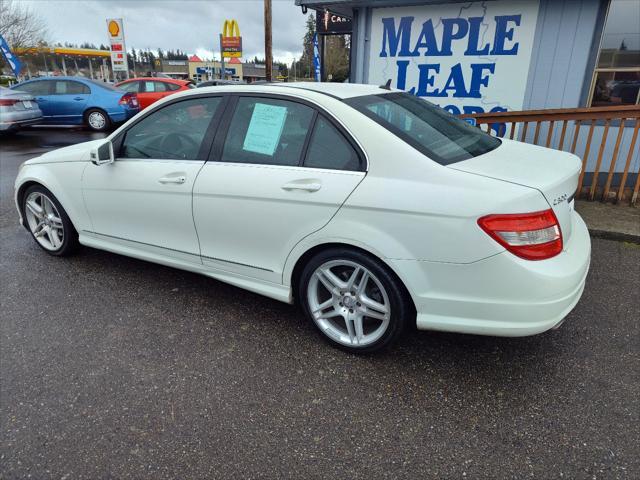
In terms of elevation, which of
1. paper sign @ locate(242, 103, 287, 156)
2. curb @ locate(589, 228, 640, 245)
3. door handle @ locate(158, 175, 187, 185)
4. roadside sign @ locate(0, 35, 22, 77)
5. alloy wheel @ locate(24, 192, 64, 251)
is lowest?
curb @ locate(589, 228, 640, 245)

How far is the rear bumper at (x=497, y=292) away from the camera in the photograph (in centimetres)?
228

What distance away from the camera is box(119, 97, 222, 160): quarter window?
326 centimetres

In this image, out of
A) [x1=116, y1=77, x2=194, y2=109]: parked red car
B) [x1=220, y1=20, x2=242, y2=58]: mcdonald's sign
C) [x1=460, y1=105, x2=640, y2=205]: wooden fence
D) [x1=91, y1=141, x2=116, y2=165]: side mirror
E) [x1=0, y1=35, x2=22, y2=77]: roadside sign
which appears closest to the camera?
[x1=91, y1=141, x2=116, y2=165]: side mirror

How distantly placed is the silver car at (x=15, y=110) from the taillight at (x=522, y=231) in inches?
470

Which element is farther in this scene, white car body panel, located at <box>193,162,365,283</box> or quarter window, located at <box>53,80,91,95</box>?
quarter window, located at <box>53,80,91,95</box>

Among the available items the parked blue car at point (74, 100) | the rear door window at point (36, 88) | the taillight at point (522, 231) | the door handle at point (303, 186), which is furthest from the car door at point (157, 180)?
the rear door window at point (36, 88)

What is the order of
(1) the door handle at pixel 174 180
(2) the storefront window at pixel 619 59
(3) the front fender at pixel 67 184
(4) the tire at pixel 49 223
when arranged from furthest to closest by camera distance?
(2) the storefront window at pixel 619 59
(4) the tire at pixel 49 223
(3) the front fender at pixel 67 184
(1) the door handle at pixel 174 180

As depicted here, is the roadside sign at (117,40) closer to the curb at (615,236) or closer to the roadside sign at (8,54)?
the roadside sign at (8,54)

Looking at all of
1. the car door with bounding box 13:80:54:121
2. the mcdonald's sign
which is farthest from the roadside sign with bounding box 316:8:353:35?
the mcdonald's sign

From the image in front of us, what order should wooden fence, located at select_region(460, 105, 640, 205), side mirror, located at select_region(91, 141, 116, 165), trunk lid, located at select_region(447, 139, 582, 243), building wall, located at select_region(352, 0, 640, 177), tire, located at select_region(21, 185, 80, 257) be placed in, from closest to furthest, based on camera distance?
trunk lid, located at select_region(447, 139, 582, 243), side mirror, located at select_region(91, 141, 116, 165), tire, located at select_region(21, 185, 80, 257), wooden fence, located at select_region(460, 105, 640, 205), building wall, located at select_region(352, 0, 640, 177)

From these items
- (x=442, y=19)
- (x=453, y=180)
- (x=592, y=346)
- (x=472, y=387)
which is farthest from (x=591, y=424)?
(x=442, y=19)

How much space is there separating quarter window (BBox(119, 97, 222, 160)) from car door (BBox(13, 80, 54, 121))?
10.9m

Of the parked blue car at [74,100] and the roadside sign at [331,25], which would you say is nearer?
the parked blue car at [74,100]

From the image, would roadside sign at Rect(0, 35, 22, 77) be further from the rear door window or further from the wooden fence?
the wooden fence
